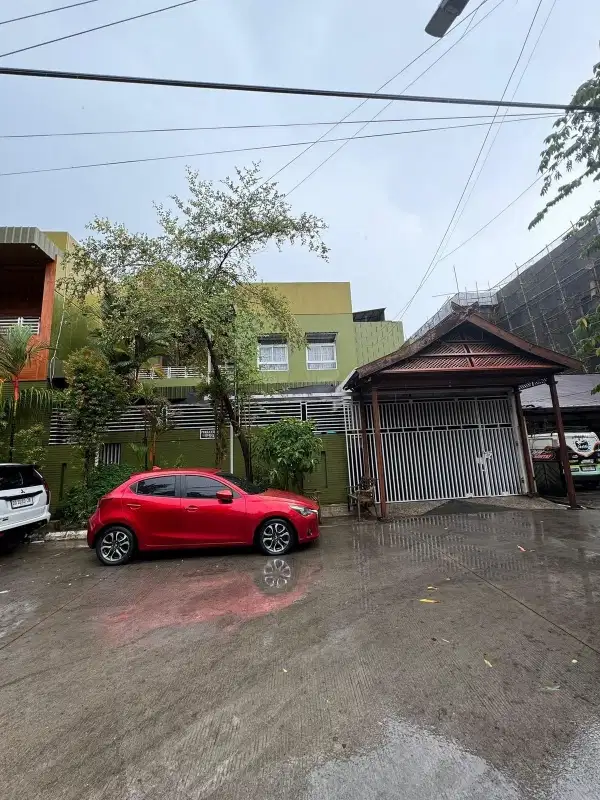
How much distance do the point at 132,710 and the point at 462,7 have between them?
6409mm

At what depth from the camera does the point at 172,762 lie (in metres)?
2.28

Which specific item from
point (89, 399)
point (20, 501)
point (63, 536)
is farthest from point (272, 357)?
point (20, 501)

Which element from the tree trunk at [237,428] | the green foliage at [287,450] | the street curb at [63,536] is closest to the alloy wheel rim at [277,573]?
the green foliage at [287,450]

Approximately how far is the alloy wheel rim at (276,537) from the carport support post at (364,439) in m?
4.74

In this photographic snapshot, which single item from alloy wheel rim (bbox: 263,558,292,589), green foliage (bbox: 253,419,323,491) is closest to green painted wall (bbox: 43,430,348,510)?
green foliage (bbox: 253,419,323,491)

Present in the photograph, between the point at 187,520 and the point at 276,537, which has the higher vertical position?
the point at 187,520

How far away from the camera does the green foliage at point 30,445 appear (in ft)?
31.6

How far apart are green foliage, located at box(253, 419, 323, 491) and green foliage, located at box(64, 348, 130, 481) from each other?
3.57 m

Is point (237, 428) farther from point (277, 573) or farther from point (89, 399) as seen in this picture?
point (277, 573)

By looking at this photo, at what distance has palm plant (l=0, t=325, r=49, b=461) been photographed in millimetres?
9766

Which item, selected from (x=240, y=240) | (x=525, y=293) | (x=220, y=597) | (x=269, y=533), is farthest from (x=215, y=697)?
(x=525, y=293)

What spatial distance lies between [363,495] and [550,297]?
17351 mm

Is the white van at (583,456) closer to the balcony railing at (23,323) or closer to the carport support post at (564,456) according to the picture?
the carport support post at (564,456)

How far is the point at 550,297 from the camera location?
68.8 feet
